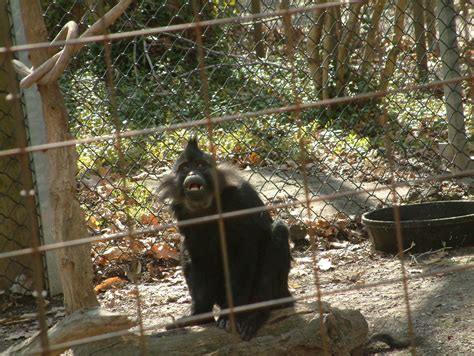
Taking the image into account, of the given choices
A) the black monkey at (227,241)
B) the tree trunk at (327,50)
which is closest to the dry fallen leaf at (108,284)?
the black monkey at (227,241)

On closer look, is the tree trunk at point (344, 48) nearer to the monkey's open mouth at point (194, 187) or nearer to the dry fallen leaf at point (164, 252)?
the dry fallen leaf at point (164, 252)

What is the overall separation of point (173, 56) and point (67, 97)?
8.38 ft

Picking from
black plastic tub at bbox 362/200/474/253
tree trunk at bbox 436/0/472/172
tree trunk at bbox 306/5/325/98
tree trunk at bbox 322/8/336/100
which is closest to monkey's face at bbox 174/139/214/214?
black plastic tub at bbox 362/200/474/253

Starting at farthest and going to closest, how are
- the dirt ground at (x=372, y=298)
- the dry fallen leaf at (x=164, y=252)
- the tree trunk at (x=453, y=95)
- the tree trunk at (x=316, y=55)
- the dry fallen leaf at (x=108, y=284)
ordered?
the tree trunk at (x=316, y=55)
the tree trunk at (x=453, y=95)
the dry fallen leaf at (x=164, y=252)
the dry fallen leaf at (x=108, y=284)
the dirt ground at (x=372, y=298)

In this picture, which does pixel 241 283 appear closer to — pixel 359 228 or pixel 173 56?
pixel 359 228

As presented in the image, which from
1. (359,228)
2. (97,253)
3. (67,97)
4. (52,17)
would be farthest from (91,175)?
(52,17)

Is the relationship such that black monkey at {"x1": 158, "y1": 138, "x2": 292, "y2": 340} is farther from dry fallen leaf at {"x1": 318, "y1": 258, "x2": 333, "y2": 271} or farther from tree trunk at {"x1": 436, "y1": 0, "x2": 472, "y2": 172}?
tree trunk at {"x1": 436, "y1": 0, "x2": 472, "y2": 172}

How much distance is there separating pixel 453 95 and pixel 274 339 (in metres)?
3.38

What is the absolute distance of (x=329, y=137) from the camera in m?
7.36

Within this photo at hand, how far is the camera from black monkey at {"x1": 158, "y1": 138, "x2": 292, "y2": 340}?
A: 13.8 ft

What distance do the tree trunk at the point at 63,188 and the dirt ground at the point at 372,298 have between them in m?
0.40

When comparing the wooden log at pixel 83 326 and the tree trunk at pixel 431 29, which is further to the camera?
the tree trunk at pixel 431 29

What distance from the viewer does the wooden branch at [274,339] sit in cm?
362

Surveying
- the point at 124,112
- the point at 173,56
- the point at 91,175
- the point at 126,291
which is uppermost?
the point at 173,56
